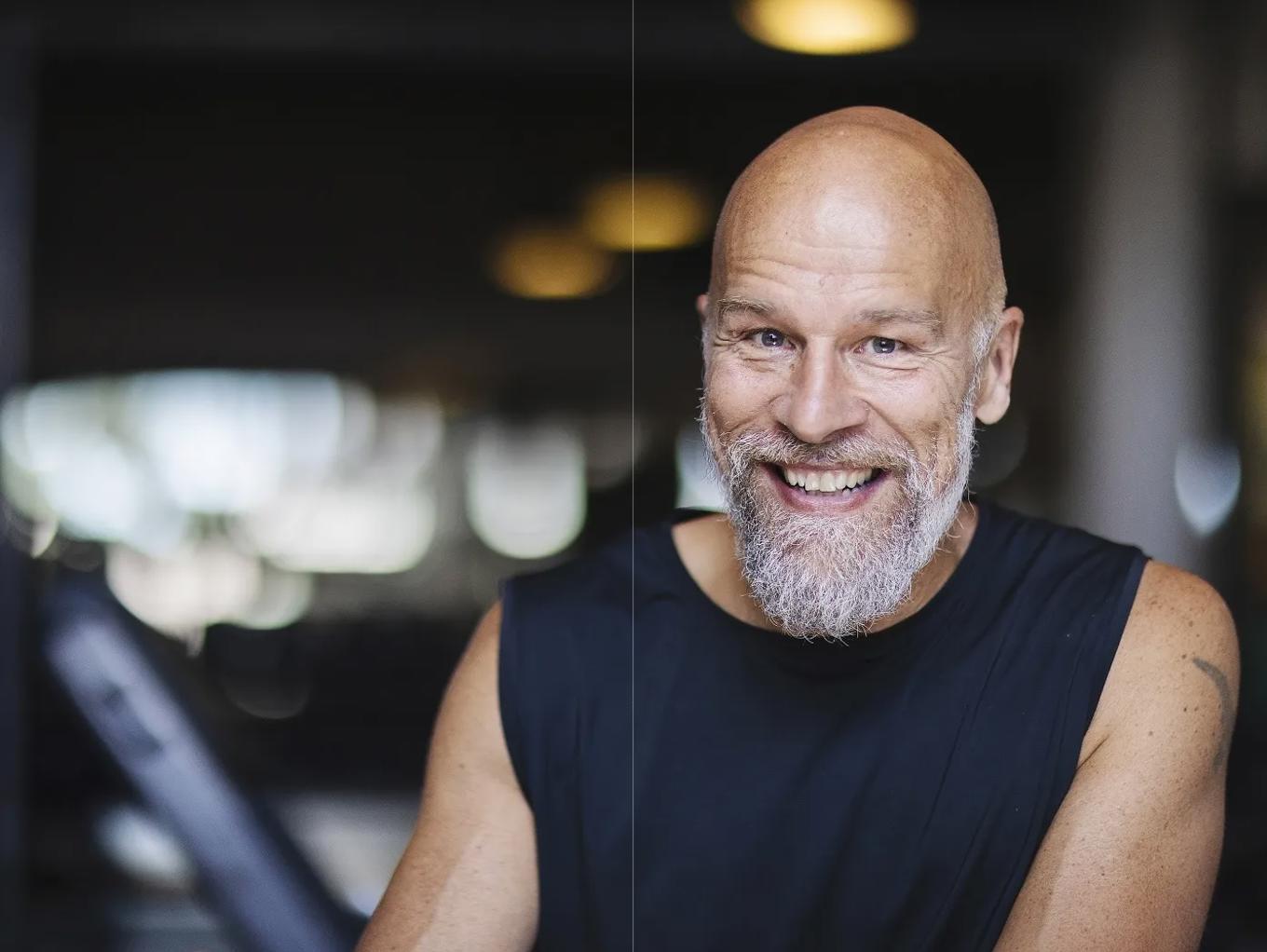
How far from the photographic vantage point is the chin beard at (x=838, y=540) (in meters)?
1.30

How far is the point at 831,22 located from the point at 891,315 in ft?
8.40

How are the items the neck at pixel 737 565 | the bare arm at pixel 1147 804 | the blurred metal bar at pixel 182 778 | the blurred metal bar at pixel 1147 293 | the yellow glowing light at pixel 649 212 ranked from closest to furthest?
the bare arm at pixel 1147 804
the neck at pixel 737 565
the blurred metal bar at pixel 182 778
the blurred metal bar at pixel 1147 293
the yellow glowing light at pixel 649 212

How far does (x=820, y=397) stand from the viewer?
122cm

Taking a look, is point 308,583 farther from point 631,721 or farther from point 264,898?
point 631,721

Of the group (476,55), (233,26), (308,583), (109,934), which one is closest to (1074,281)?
(476,55)

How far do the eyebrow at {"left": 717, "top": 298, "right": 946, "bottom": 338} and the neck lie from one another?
0.78ft

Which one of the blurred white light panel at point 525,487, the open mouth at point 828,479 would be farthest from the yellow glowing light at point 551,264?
the open mouth at point 828,479

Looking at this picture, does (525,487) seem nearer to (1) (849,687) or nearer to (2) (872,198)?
(1) (849,687)

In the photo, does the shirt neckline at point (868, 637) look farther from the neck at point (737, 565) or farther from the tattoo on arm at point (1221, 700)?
the tattoo on arm at point (1221, 700)

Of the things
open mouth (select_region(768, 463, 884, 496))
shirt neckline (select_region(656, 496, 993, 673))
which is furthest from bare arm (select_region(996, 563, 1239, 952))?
open mouth (select_region(768, 463, 884, 496))

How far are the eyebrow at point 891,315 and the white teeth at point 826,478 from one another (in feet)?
0.47

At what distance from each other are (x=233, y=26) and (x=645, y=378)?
8.74ft

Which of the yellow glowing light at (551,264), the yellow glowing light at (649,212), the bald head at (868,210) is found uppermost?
the yellow glowing light at (649,212)

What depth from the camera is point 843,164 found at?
1.28m
